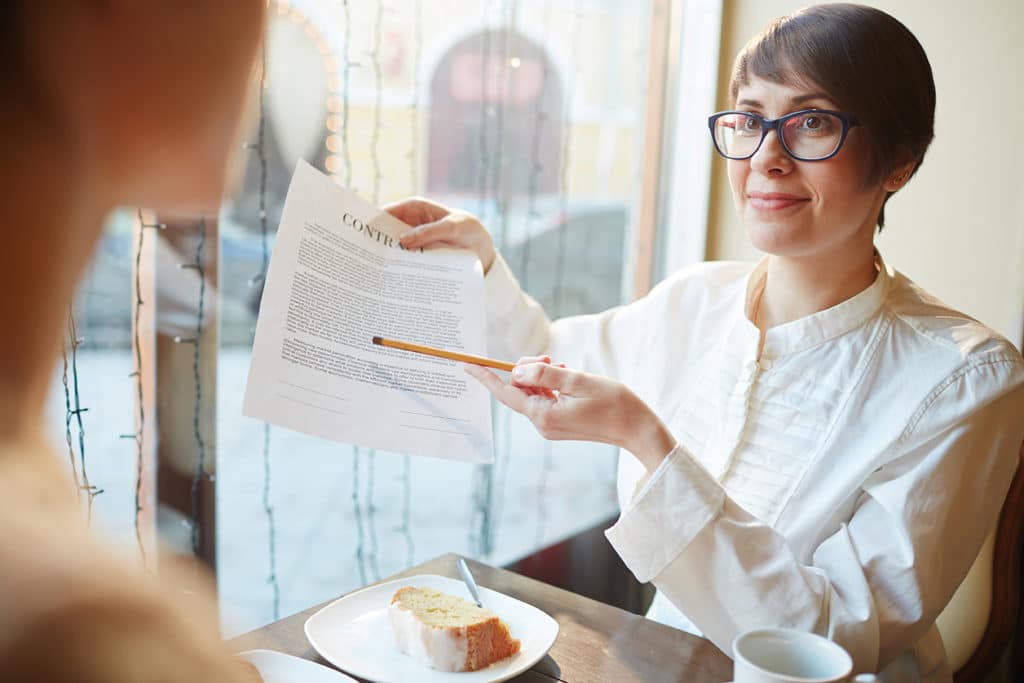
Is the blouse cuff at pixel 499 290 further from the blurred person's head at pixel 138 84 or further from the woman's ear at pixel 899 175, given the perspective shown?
the blurred person's head at pixel 138 84

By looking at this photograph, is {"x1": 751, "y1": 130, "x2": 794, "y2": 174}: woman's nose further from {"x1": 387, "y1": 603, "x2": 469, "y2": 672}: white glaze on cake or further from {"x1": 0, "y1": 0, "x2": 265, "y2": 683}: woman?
{"x1": 0, "y1": 0, "x2": 265, "y2": 683}: woman

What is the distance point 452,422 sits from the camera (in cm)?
116

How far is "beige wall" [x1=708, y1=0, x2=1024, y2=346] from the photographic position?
202 centimetres

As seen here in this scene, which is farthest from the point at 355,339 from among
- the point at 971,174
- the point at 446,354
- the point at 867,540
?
the point at 971,174

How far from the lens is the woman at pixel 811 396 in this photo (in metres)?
1.10

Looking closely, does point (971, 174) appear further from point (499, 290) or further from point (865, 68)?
point (499, 290)

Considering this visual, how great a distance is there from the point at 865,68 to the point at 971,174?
1025 millimetres

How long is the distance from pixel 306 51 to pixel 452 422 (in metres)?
1.02

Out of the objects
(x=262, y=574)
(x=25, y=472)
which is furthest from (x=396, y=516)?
(x=25, y=472)

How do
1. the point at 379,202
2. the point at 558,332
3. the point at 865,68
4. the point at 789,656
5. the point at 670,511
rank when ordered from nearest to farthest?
the point at 789,656, the point at 670,511, the point at 865,68, the point at 558,332, the point at 379,202

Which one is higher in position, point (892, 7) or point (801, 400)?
point (892, 7)

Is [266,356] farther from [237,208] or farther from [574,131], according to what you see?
[574,131]

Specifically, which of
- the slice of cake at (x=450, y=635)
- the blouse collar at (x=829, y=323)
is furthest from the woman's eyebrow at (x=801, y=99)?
the slice of cake at (x=450, y=635)

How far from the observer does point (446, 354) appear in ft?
3.63
